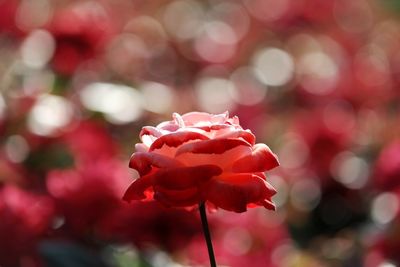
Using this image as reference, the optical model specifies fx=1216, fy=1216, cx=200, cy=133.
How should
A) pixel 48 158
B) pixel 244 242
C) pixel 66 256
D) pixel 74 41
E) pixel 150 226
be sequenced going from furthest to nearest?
pixel 74 41
pixel 48 158
pixel 244 242
pixel 150 226
pixel 66 256

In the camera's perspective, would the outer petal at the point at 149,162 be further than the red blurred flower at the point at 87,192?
No

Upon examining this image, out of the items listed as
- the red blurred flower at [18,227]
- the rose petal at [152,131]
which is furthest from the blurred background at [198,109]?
the rose petal at [152,131]

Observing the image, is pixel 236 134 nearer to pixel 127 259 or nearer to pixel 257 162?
pixel 257 162

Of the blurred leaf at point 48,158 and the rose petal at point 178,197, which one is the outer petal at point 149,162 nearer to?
the rose petal at point 178,197

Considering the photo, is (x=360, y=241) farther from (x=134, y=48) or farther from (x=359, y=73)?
(x=134, y=48)

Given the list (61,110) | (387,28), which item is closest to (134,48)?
(387,28)


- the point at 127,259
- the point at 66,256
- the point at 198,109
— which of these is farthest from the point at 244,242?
the point at 198,109

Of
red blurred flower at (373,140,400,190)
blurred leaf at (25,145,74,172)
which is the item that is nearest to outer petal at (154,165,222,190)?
red blurred flower at (373,140,400,190)
